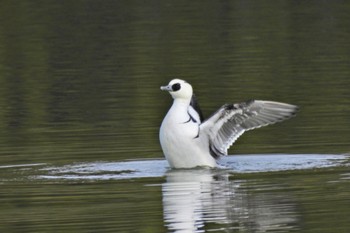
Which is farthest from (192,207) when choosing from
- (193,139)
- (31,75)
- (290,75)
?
(31,75)

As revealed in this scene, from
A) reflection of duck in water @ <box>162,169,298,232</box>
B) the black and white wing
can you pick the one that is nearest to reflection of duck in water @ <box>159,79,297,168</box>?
the black and white wing

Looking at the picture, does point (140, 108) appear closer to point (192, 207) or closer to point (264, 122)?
point (264, 122)

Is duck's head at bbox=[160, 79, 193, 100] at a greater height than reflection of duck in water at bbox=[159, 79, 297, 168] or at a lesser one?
greater

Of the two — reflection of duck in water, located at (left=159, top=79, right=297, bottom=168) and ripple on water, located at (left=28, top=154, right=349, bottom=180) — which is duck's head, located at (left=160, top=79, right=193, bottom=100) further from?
ripple on water, located at (left=28, top=154, right=349, bottom=180)

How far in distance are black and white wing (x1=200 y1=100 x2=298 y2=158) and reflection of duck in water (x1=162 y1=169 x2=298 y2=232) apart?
0.99 m

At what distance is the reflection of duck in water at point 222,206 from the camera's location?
12.3 m

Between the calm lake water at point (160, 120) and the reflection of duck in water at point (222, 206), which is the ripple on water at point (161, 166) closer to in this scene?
the calm lake water at point (160, 120)

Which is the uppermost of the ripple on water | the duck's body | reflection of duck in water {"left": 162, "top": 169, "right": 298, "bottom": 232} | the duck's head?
the duck's head

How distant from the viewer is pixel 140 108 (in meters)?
21.9

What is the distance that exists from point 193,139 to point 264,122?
2.98 feet

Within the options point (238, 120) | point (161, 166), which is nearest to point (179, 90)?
point (238, 120)

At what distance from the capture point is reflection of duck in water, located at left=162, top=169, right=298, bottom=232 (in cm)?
1234

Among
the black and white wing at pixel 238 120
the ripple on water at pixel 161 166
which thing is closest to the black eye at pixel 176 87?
the black and white wing at pixel 238 120

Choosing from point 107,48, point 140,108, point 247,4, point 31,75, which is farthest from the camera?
point 247,4
